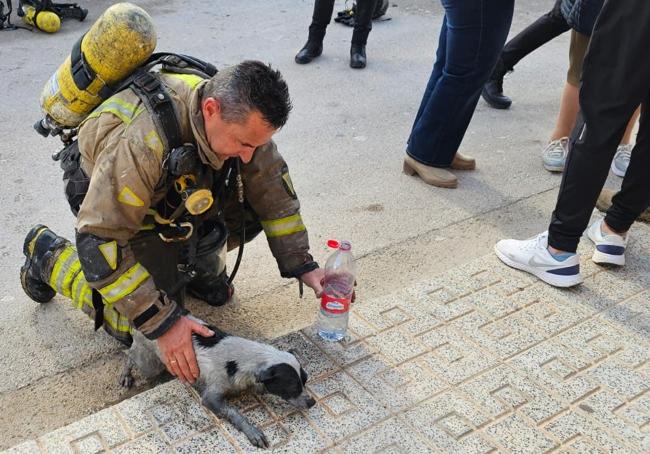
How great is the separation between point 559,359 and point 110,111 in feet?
7.04

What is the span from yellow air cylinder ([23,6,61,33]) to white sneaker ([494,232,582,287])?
17.9ft

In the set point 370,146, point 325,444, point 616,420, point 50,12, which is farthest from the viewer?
point 50,12

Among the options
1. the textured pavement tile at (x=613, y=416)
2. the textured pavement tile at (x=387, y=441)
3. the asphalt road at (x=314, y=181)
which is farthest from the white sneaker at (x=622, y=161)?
the textured pavement tile at (x=387, y=441)

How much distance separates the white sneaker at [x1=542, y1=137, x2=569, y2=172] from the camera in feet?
16.3

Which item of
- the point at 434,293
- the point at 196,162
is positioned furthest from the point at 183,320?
the point at 434,293

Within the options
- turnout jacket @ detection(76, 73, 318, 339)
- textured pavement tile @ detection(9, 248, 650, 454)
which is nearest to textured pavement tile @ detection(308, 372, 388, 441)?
textured pavement tile @ detection(9, 248, 650, 454)

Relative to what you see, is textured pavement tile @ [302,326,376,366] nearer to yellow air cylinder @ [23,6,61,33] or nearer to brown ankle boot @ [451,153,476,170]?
brown ankle boot @ [451,153,476,170]

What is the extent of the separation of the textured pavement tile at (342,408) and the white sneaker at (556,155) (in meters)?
2.93

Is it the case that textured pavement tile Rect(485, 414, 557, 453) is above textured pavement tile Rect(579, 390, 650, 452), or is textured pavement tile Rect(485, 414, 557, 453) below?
below

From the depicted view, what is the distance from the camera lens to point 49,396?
9.34ft

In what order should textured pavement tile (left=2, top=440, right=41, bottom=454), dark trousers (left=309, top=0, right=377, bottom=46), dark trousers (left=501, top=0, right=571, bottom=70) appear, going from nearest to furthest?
textured pavement tile (left=2, top=440, right=41, bottom=454) < dark trousers (left=501, top=0, right=571, bottom=70) < dark trousers (left=309, top=0, right=377, bottom=46)

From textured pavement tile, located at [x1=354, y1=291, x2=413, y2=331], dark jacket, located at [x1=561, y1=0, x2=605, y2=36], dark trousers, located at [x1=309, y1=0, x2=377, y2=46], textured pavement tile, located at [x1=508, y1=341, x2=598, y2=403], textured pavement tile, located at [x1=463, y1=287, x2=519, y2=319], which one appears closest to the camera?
textured pavement tile, located at [x1=508, y1=341, x2=598, y2=403]

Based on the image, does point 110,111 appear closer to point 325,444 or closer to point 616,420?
point 325,444

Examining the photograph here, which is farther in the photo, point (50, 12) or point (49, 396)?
point (50, 12)
